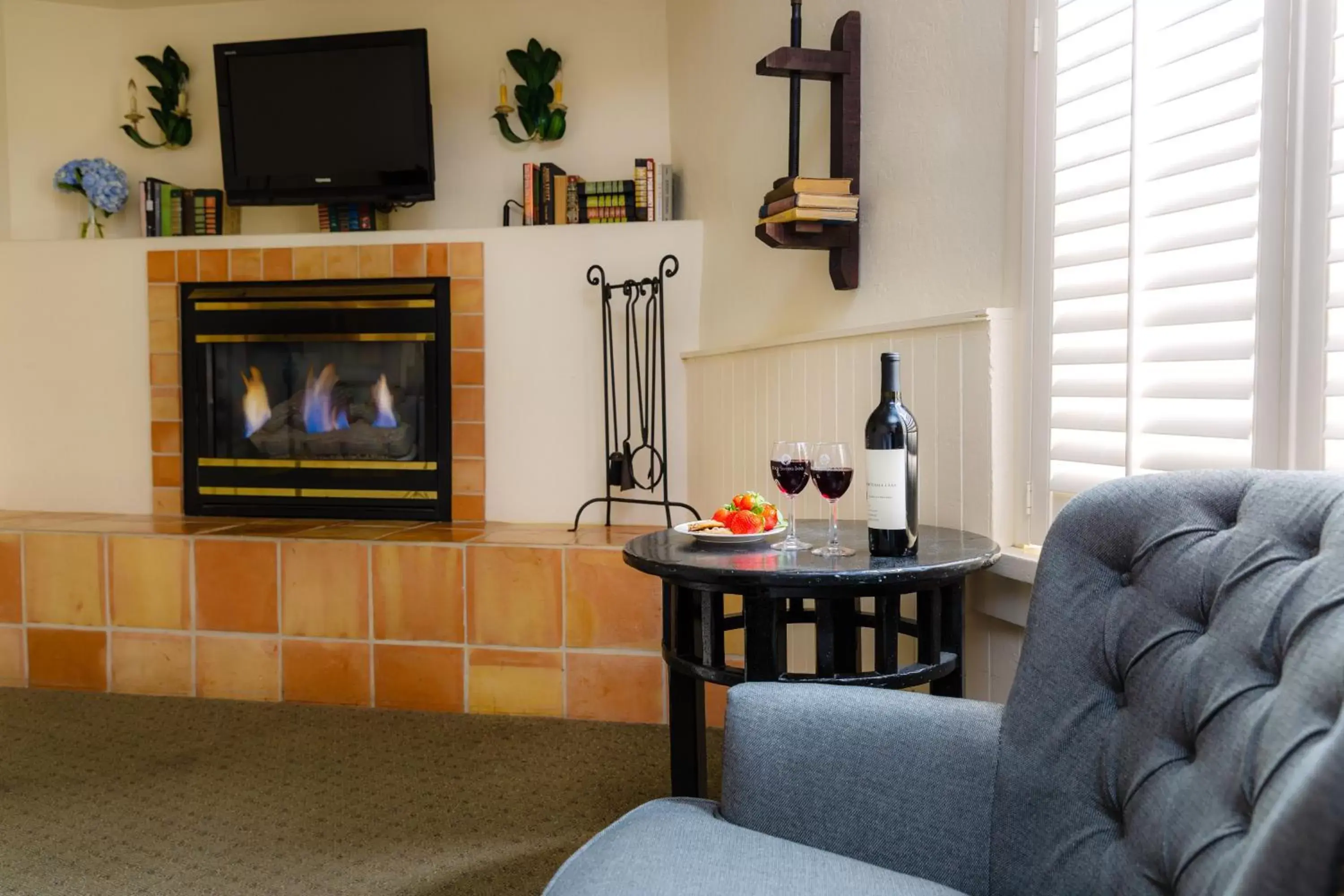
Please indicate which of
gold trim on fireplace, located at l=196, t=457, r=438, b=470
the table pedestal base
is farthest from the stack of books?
gold trim on fireplace, located at l=196, t=457, r=438, b=470

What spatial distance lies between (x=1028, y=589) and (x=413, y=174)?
262 cm

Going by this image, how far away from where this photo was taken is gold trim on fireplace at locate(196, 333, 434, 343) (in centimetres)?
347

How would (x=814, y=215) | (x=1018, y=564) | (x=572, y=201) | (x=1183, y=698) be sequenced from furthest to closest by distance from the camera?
1. (x=572, y=201)
2. (x=814, y=215)
3. (x=1018, y=564)
4. (x=1183, y=698)

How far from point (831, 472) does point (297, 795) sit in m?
1.54

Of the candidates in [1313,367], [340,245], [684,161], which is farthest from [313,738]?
[1313,367]

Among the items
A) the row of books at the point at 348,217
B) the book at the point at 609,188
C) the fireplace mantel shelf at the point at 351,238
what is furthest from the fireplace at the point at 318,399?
the book at the point at 609,188

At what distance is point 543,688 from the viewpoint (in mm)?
2826

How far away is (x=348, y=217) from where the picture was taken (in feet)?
11.9

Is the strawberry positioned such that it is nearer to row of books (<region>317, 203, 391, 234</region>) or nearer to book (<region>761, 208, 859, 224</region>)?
book (<region>761, 208, 859, 224</region>)

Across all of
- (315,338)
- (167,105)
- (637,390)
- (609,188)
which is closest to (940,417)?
(637,390)

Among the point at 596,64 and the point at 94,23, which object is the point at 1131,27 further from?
the point at 94,23

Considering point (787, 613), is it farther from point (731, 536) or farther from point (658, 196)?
point (658, 196)

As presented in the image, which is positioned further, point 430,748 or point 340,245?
point 340,245

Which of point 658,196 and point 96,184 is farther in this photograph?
point 96,184
